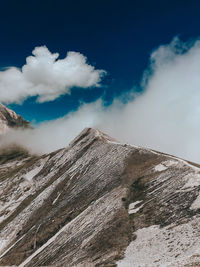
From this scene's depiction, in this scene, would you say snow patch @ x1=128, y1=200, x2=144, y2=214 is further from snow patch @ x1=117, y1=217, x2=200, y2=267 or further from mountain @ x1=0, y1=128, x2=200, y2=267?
snow patch @ x1=117, y1=217, x2=200, y2=267

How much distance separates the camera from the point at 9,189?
11825 cm

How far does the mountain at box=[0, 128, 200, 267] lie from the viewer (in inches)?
1294

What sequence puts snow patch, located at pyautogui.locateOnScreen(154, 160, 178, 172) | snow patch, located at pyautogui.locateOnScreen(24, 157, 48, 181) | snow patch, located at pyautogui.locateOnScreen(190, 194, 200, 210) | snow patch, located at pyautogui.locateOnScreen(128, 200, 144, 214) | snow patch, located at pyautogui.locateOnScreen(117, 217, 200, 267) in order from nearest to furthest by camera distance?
snow patch, located at pyautogui.locateOnScreen(117, 217, 200, 267) → snow patch, located at pyautogui.locateOnScreen(190, 194, 200, 210) → snow patch, located at pyautogui.locateOnScreen(128, 200, 144, 214) → snow patch, located at pyautogui.locateOnScreen(154, 160, 178, 172) → snow patch, located at pyautogui.locateOnScreen(24, 157, 48, 181)

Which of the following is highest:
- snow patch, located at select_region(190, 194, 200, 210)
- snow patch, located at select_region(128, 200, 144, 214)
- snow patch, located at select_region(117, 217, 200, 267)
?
snow patch, located at select_region(128, 200, 144, 214)

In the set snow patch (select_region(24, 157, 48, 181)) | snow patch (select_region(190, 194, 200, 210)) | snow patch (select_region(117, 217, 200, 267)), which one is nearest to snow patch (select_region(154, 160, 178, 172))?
snow patch (select_region(190, 194, 200, 210))

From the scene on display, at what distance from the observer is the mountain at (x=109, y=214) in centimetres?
3288

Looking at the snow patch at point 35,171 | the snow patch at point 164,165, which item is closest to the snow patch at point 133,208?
the snow patch at point 164,165

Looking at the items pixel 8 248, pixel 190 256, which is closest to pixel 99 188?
pixel 8 248

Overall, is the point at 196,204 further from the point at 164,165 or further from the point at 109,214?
the point at 164,165

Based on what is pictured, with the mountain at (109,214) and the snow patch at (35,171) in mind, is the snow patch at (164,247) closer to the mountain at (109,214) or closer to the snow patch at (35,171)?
the mountain at (109,214)

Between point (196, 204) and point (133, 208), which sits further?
point (133, 208)

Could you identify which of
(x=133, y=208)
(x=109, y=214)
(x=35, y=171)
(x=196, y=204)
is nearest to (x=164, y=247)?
(x=196, y=204)

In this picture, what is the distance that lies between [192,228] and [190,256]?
7.31 meters

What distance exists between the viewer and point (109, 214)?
50531mm
